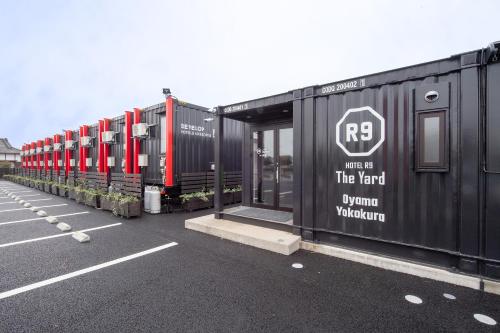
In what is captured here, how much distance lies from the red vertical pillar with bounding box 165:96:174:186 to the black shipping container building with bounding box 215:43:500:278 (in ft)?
13.4

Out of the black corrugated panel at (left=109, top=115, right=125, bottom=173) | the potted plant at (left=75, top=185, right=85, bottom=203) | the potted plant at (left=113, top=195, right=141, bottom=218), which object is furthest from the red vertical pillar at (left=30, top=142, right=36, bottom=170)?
the potted plant at (left=113, top=195, right=141, bottom=218)

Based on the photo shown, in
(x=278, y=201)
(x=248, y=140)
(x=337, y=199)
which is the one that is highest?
(x=248, y=140)

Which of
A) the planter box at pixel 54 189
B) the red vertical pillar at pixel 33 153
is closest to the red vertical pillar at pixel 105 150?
the planter box at pixel 54 189

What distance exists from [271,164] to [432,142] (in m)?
3.83

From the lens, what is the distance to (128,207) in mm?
6871

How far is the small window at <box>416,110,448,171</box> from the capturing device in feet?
10.5

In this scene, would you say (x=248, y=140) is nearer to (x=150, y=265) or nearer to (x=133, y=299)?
(x=150, y=265)

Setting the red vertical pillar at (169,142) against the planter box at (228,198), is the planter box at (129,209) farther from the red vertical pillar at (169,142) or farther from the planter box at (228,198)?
the planter box at (228,198)

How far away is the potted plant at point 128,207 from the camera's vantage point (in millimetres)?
6898

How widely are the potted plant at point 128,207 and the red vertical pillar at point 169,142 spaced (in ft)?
3.72

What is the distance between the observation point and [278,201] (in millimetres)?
6258

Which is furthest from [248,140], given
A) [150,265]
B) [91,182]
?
[91,182]

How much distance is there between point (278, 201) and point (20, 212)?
9054mm

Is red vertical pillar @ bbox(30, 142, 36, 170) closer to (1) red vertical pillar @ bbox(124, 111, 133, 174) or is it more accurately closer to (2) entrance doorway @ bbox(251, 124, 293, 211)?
(1) red vertical pillar @ bbox(124, 111, 133, 174)
